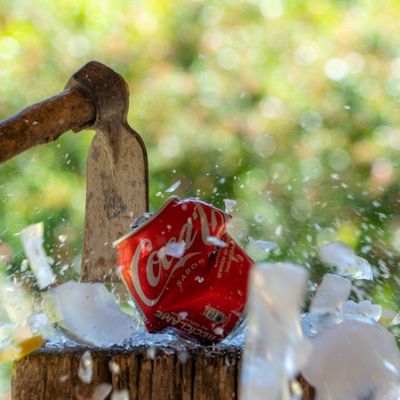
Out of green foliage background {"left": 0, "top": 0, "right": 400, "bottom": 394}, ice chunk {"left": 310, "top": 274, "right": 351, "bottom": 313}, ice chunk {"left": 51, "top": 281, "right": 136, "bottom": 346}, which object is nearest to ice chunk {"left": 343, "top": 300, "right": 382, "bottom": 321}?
ice chunk {"left": 310, "top": 274, "right": 351, "bottom": 313}

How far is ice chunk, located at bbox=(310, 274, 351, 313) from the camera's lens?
1.03 m

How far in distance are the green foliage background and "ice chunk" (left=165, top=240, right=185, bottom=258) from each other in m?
1.26

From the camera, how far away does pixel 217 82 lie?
2539 millimetres

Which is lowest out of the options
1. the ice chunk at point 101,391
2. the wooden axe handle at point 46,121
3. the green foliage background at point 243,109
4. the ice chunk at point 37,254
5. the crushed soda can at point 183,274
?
the green foliage background at point 243,109

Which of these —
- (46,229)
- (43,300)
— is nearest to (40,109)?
(43,300)

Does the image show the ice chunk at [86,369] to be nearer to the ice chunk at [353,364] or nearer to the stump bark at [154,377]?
the stump bark at [154,377]

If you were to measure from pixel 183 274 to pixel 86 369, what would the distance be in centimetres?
14

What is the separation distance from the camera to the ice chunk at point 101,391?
0.96 meters

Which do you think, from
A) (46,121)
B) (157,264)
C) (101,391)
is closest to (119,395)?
(101,391)

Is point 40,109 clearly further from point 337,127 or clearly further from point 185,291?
point 337,127

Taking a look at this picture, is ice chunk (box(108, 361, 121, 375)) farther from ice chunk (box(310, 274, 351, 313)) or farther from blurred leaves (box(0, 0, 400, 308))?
blurred leaves (box(0, 0, 400, 308))

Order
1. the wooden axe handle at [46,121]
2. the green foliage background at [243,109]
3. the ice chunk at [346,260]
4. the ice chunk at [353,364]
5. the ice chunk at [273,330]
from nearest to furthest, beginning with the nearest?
the ice chunk at [273,330] → the ice chunk at [353,364] → the wooden axe handle at [46,121] → the ice chunk at [346,260] → the green foliage background at [243,109]

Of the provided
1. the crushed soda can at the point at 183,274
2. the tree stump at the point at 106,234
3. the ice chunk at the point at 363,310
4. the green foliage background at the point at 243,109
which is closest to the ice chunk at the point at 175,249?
the crushed soda can at the point at 183,274

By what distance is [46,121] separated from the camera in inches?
44.1
